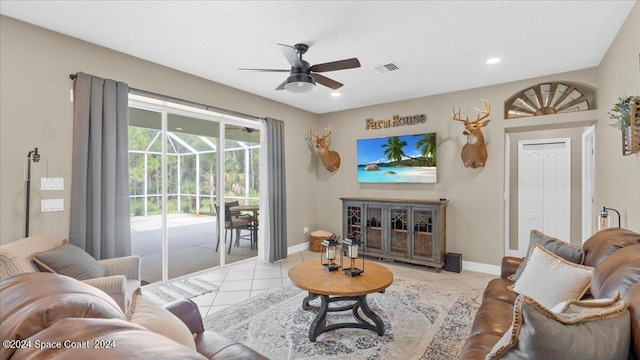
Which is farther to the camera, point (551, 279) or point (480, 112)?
point (480, 112)

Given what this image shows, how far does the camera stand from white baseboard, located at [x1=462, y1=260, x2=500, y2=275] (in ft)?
14.3

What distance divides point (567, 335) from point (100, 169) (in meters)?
Answer: 3.78

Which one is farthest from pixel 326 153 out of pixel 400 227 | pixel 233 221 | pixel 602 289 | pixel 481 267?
pixel 602 289

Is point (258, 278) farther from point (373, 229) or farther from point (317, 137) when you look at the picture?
point (317, 137)

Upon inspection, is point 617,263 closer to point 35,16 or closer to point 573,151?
point 573,151

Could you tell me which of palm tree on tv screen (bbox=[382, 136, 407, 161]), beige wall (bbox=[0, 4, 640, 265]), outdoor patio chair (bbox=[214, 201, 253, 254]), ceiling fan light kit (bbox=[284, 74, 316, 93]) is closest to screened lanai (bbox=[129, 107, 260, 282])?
outdoor patio chair (bbox=[214, 201, 253, 254])

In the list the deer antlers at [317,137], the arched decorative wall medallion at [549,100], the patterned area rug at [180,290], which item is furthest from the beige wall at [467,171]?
the patterned area rug at [180,290]

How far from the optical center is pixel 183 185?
4.20m

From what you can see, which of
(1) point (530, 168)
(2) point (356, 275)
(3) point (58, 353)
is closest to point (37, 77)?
(3) point (58, 353)

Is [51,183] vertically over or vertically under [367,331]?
over

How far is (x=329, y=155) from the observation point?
19.1ft

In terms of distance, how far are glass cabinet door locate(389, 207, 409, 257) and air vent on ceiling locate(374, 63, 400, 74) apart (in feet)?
6.95

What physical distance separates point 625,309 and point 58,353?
1.77 m

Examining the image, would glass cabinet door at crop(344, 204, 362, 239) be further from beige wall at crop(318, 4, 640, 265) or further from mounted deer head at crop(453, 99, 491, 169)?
mounted deer head at crop(453, 99, 491, 169)
